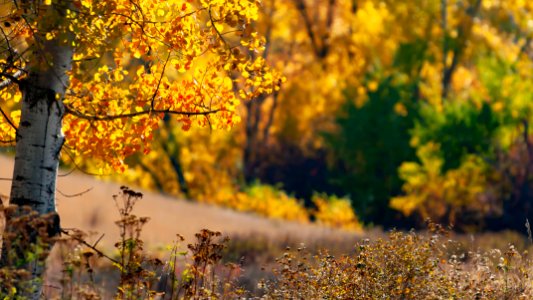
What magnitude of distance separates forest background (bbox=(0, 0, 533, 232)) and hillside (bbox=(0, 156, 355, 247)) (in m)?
3.86

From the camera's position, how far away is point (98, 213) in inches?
765

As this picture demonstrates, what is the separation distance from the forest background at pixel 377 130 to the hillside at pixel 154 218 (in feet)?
12.7

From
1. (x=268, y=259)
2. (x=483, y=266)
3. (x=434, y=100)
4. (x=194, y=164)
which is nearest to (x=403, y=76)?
(x=434, y=100)

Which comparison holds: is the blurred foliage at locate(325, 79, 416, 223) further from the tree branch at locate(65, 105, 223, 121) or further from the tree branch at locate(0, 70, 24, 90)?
the tree branch at locate(0, 70, 24, 90)

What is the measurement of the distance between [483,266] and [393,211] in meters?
24.8

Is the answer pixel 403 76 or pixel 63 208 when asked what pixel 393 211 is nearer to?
pixel 403 76

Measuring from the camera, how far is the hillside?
1898 centimetres

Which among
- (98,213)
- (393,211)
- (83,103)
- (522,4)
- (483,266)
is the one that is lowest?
(483,266)

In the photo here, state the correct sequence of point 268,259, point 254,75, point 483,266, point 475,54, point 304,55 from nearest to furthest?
point 254,75 < point 483,266 < point 268,259 < point 475,54 < point 304,55

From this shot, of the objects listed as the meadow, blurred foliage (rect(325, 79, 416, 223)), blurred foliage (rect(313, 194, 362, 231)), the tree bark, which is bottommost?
the meadow

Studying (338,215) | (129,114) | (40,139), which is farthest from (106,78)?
(338,215)

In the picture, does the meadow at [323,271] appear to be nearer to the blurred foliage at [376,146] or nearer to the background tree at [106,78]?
the background tree at [106,78]

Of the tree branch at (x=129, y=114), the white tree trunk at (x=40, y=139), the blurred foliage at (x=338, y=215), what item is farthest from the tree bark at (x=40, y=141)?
the blurred foliage at (x=338, y=215)

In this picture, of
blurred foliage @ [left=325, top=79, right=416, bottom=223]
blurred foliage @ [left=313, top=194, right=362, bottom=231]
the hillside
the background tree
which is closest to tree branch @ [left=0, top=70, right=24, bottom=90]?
the background tree
